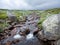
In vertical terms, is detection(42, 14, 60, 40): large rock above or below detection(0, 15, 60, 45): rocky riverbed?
above

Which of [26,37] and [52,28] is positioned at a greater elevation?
[52,28]

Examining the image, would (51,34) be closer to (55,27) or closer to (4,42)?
(55,27)

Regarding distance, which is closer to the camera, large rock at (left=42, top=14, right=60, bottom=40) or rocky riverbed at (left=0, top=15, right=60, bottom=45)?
large rock at (left=42, top=14, right=60, bottom=40)

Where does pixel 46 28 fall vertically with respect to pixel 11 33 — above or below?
above

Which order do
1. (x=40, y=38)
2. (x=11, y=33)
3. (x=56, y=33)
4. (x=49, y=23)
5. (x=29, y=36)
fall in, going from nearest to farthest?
(x=56, y=33) → (x=49, y=23) → (x=40, y=38) → (x=29, y=36) → (x=11, y=33)

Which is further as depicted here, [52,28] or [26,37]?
[26,37]

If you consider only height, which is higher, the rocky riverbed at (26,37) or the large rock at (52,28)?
the large rock at (52,28)

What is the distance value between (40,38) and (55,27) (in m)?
Result: 3.07

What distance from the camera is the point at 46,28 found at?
18.5 metres

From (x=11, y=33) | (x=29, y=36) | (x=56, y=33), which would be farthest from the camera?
(x=11, y=33)

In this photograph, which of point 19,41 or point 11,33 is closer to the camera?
point 19,41

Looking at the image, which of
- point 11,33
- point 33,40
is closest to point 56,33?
point 33,40

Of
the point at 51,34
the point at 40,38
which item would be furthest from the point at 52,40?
the point at 40,38

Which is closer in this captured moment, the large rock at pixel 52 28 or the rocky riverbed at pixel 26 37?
the large rock at pixel 52 28
